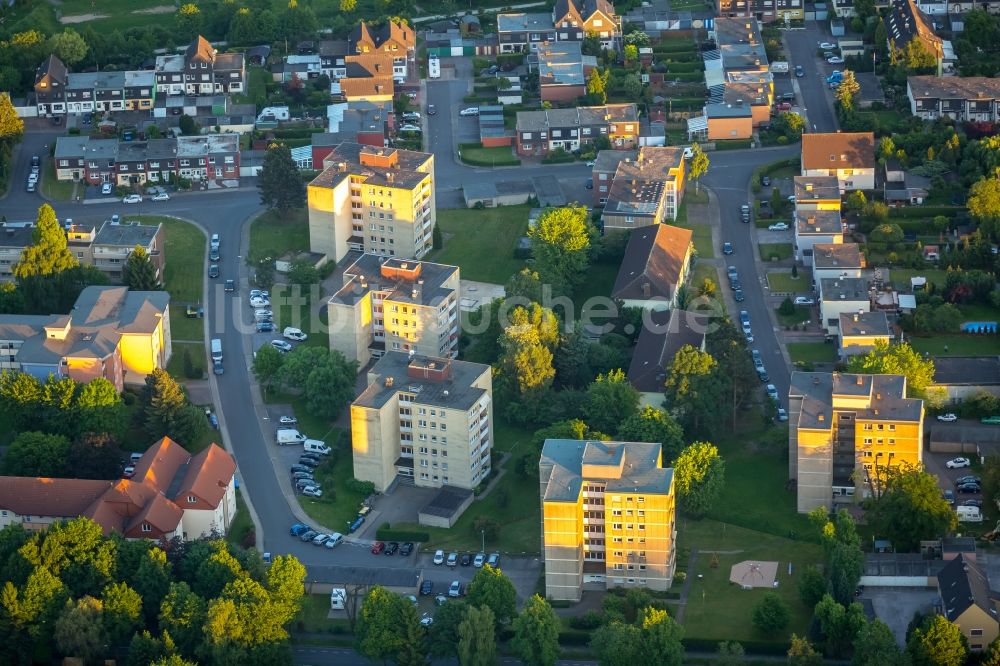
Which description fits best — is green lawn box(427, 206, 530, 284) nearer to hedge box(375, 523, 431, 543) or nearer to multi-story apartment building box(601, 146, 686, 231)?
multi-story apartment building box(601, 146, 686, 231)

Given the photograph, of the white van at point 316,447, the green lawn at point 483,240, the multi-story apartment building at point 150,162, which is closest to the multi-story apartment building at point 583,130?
the green lawn at point 483,240

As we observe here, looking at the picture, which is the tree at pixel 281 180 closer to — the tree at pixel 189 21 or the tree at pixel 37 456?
the tree at pixel 189 21

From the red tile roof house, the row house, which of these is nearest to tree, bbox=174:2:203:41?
the row house

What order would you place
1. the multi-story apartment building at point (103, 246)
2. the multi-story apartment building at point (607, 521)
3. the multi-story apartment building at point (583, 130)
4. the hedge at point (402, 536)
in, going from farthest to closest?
the multi-story apartment building at point (583, 130)
the multi-story apartment building at point (103, 246)
the hedge at point (402, 536)
the multi-story apartment building at point (607, 521)

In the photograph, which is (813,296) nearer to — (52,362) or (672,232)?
(672,232)

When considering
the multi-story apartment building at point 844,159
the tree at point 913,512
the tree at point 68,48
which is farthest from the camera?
the tree at point 68,48

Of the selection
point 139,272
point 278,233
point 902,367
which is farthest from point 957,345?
point 139,272

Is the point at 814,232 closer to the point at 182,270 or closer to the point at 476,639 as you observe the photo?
the point at 182,270
